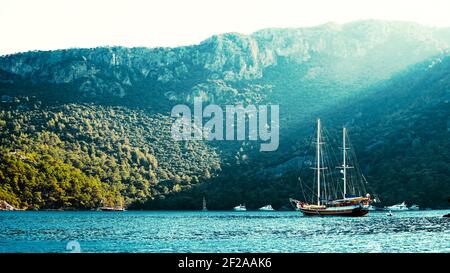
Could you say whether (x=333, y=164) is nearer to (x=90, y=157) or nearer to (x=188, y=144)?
(x=188, y=144)

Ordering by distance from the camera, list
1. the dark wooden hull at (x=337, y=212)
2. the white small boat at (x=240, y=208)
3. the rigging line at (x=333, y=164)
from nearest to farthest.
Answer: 1. the dark wooden hull at (x=337, y=212)
2. the rigging line at (x=333, y=164)
3. the white small boat at (x=240, y=208)

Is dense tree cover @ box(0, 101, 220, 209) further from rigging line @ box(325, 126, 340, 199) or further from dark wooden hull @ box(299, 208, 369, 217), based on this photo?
dark wooden hull @ box(299, 208, 369, 217)

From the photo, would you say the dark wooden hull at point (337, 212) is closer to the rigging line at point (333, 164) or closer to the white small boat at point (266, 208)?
the rigging line at point (333, 164)

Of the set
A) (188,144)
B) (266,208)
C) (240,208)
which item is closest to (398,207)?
(266,208)

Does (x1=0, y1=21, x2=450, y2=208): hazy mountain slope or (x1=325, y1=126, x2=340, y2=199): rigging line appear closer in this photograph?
(x1=325, y1=126, x2=340, y2=199): rigging line

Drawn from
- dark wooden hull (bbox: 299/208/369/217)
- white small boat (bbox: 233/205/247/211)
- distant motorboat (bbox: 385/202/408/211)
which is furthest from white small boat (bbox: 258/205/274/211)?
dark wooden hull (bbox: 299/208/369/217)

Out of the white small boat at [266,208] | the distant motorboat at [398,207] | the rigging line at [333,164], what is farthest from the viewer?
the white small boat at [266,208]

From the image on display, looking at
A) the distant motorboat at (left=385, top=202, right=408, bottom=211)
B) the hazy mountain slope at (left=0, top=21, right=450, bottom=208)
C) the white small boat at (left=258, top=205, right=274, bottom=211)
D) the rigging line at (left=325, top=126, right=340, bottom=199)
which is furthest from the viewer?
the hazy mountain slope at (left=0, top=21, right=450, bottom=208)

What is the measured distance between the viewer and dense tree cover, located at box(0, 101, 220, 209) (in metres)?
132

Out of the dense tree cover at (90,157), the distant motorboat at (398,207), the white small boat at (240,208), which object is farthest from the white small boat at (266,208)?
the distant motorboat at (398,207)

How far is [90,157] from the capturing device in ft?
485

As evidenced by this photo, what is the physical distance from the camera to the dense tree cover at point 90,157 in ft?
432
